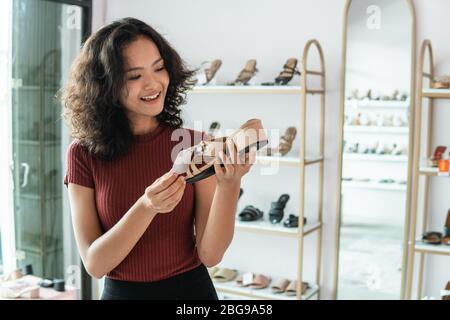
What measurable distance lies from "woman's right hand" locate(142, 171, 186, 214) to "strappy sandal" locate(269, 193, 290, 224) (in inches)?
70.6

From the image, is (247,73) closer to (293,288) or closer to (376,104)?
(376,104)

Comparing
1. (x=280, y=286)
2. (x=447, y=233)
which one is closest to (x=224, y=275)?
(x=280, y=286)

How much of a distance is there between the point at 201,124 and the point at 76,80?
189 cm

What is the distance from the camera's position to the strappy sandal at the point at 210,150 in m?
1.05

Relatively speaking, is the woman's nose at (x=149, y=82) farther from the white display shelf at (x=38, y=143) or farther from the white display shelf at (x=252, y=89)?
the white display shelf at (x=38, y=143)

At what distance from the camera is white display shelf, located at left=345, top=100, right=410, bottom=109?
263 cm

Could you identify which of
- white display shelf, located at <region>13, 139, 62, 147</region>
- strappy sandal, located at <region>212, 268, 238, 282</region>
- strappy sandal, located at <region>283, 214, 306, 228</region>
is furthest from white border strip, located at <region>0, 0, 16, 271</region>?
strappy sandal, located at <region>283, 214, 306, 228</region>

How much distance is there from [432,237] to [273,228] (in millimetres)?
724

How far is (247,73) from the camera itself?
2.83 metres

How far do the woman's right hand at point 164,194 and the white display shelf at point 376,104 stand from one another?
6.02 ft

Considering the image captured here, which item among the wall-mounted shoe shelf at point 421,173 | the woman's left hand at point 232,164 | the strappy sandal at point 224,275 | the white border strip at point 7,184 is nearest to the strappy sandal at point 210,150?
the woman's left hand at point 232,164

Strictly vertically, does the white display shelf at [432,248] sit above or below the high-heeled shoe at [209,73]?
below
